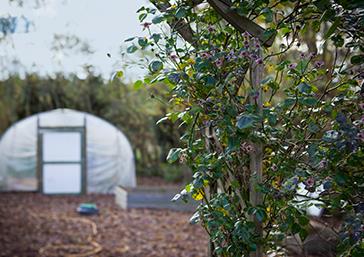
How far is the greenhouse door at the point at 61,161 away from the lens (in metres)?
11.7

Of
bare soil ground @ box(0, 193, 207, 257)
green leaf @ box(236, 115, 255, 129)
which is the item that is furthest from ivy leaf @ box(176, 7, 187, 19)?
bare soil ground @ box(0, 193, 207, 257)

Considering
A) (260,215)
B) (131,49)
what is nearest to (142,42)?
(131,49)

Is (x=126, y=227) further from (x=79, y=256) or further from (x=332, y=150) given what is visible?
(x=332, y=150)

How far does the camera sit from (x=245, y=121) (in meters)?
1.68

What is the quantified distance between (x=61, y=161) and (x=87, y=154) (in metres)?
0.58

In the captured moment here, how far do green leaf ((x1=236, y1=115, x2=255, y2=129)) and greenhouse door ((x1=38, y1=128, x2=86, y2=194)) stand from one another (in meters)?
10.4

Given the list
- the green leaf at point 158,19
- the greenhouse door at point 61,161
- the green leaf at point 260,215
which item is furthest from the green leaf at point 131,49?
the greenhouse door at point 61,161

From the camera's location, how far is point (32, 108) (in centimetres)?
1380

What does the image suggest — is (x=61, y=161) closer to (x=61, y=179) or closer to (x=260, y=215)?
(x=61, y=179)

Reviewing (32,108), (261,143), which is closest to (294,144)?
(261,143)

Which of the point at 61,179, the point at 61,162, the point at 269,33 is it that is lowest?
the point at 61,179

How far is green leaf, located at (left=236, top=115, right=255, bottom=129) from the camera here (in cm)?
166

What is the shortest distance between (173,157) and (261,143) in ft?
1.05

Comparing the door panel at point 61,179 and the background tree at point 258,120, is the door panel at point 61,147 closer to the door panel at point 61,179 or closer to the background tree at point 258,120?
the door panel at point 61,179
